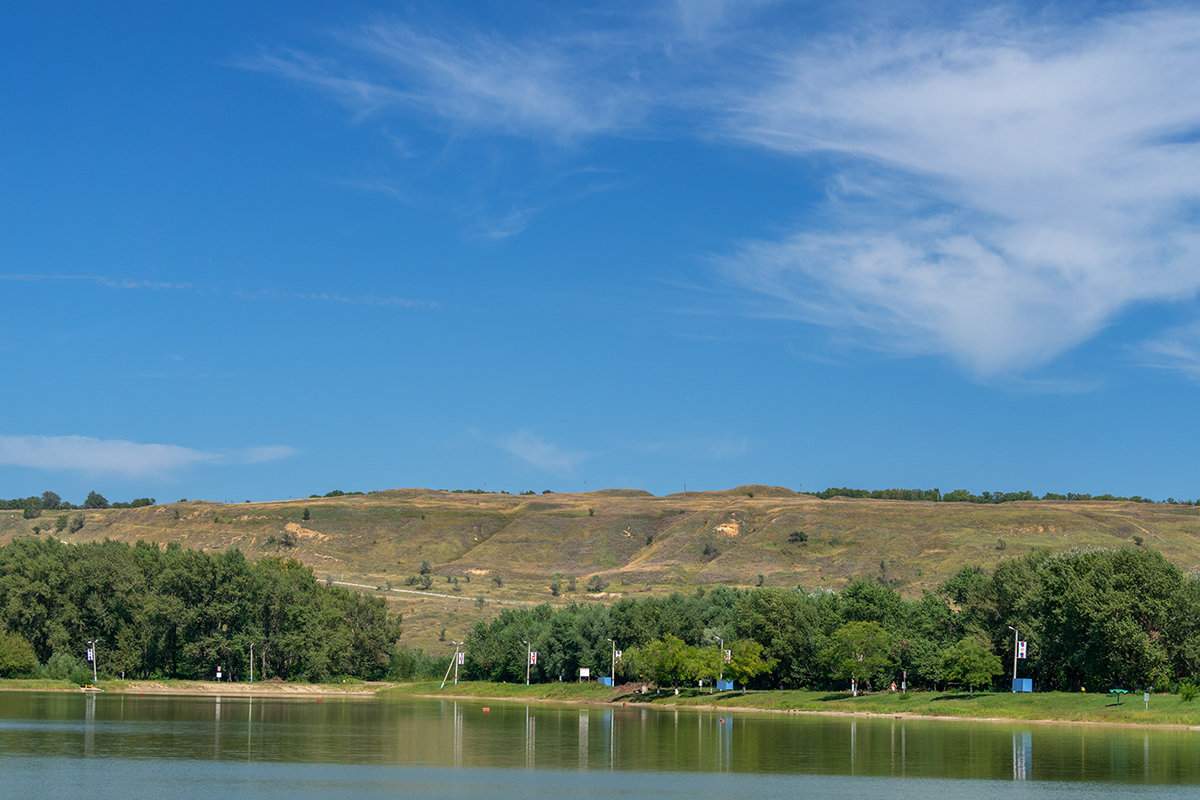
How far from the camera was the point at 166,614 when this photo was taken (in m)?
150

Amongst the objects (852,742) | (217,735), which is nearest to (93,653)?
(217,735)

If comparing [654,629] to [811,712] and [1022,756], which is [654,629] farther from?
[1022,756]

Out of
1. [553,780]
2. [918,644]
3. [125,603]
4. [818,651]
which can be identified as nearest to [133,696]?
[125,603]

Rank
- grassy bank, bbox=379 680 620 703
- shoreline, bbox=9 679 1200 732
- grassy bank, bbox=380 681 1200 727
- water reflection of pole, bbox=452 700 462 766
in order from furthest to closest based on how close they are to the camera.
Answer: grassy bank, bbox=379 680 620 703 < shoreline, bbox=9 679 1200 732 < grassy bank, bbox=380 681 1200 727 < water reflection of pole, bbox=452 700 462 766

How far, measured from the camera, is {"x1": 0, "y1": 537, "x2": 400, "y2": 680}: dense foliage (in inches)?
5940

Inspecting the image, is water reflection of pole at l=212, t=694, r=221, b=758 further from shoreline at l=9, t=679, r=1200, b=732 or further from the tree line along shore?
the tree line along shore

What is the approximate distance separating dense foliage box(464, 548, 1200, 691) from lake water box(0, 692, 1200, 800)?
44.3ft

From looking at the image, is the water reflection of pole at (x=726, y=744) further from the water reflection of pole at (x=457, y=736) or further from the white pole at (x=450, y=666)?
the white pole at (x=450, y=666)

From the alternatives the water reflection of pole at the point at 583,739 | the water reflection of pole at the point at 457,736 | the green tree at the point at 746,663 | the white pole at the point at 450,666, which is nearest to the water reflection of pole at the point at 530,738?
the water reflection of pole at the point at 583,739

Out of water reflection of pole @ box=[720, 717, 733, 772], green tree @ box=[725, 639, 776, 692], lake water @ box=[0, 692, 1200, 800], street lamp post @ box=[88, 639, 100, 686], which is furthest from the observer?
street lamp post @ box=[88, 639, 100, 686]

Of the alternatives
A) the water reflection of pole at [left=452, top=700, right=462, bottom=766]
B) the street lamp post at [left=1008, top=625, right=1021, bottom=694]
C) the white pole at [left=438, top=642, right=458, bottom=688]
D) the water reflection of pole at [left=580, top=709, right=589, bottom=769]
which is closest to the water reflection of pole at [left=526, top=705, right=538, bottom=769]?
the water reflection of pole at [left=580, top=709, right=589, bottom=769]

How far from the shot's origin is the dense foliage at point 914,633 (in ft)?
331

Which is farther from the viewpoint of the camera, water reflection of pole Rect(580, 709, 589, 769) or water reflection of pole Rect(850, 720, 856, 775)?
water reflection of pole Rect(580, 709, 589, 769)

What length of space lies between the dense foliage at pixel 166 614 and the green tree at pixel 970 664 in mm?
82333
